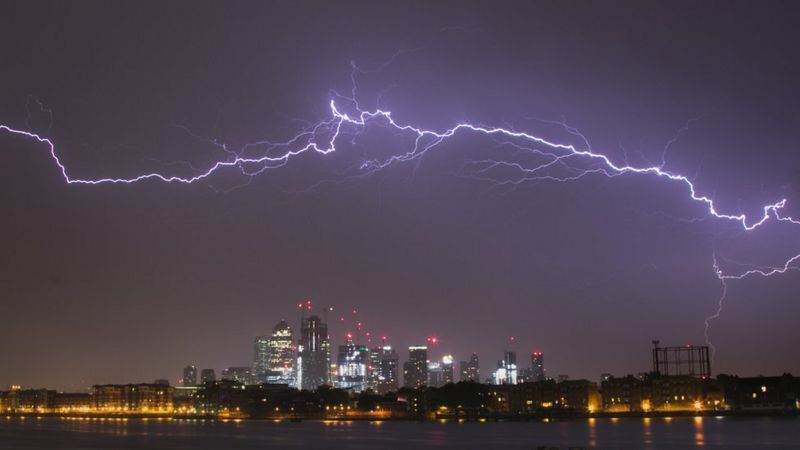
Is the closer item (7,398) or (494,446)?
(494,446)

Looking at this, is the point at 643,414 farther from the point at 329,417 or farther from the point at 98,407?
the point at 98,407

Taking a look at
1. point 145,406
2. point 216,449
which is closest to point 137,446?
point 216,449

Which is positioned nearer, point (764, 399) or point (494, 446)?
point (494, 446)

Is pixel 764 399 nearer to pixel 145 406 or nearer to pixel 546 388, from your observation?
pixel 546 388

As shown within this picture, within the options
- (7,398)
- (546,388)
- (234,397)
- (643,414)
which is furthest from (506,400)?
(7,398)

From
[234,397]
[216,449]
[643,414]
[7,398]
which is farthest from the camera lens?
[7,398]

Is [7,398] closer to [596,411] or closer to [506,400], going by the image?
[506,400]

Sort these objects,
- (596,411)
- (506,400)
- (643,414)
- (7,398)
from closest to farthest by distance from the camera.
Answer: (643,414) → (596,411) → (506,400) → (7,398)

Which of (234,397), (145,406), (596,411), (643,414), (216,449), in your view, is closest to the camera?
(216,449)

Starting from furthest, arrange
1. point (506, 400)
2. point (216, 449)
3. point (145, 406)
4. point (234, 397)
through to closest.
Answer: point (145, 406), point (234, 397), point (506, 400), point (216, 449)
